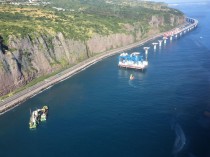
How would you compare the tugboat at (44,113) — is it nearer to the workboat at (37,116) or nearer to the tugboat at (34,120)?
the workboat at (37,116)

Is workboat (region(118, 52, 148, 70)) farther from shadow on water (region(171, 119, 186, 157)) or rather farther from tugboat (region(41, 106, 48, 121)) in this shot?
shadow on water (region(171, 119, 186, 157))

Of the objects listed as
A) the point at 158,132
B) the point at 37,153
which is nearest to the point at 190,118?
the point at 158,132

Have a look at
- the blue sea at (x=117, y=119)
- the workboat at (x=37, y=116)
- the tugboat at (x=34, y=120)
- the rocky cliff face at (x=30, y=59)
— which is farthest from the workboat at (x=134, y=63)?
the tugboat at (x=34, y=120)

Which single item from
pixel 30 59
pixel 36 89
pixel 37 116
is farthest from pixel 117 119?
pixel 30 59

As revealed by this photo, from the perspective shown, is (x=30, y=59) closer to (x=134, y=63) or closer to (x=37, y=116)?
(x=37, y=116)

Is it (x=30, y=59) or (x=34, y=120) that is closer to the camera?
(x=34, y=120)

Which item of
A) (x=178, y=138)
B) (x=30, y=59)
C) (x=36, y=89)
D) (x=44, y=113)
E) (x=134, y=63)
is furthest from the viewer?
(x=134, y=63)
